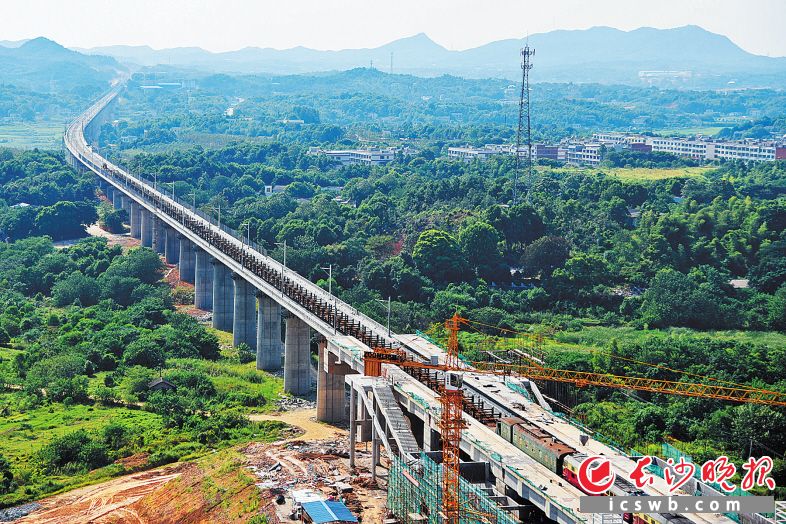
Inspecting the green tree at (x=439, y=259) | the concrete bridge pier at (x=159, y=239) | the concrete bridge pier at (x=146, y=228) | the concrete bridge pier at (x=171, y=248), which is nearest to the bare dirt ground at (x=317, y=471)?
the green tree at (x=439, y=259)

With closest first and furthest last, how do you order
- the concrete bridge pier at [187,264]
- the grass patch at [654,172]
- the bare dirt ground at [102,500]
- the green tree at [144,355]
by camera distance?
the bare dirt ground at [102,500] → the green tree at [144,355] → the concrete bridge pier at [187,264] → the grass patch at [654,172]

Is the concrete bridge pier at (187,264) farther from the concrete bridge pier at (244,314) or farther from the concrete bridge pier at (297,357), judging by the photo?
the concrete bridge pier at (297,357)

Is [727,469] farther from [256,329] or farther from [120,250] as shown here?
[120,250]

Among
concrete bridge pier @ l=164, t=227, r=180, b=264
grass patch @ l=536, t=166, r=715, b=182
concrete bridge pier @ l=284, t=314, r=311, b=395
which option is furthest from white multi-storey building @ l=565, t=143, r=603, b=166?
concrete bridge pier @ l=284, t=314, r=311, b=395

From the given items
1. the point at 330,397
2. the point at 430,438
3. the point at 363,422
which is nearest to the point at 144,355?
the point at 330,397

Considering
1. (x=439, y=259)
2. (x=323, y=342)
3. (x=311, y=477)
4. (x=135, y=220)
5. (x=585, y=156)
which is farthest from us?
(x=585, y=156)

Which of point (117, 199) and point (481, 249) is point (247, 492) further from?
point (117, 199)

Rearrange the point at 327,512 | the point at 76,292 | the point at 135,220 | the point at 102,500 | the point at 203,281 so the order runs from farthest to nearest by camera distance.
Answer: the point at 135,220 < the point at 203,281 < the point at 76,292 < the point at 102,500 < the point at 327,512
